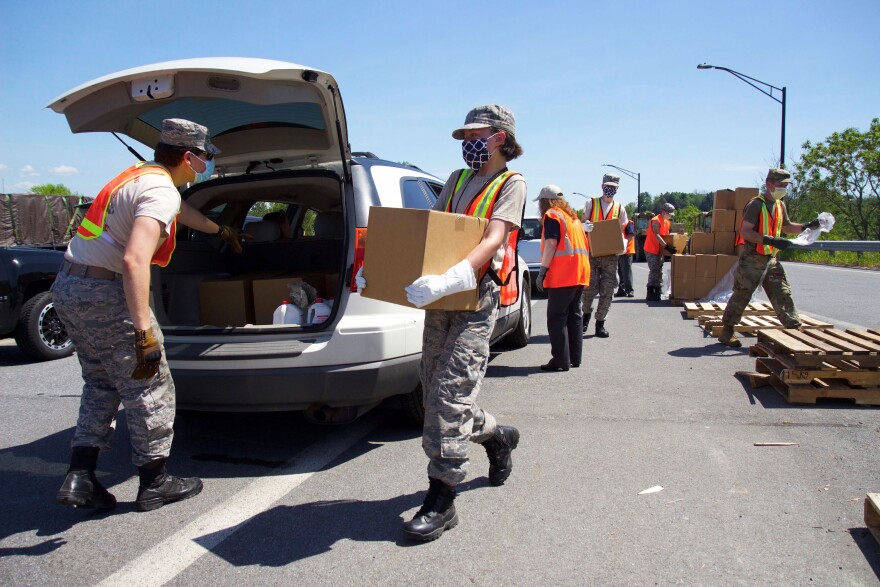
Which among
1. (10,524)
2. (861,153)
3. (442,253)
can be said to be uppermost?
(861,153)

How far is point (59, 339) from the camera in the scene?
7750mm

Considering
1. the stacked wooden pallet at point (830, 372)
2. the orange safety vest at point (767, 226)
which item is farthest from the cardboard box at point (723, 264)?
the stacked wooden pallet at point (830, 372)

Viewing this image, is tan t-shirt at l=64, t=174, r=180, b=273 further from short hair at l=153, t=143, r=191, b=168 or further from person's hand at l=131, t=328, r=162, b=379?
person's hand at l=131, t=328, r=162, b=379

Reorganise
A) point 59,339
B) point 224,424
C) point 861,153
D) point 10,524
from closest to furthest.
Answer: point 10,524 < point 224,424 < point 59,339 < point 861,153

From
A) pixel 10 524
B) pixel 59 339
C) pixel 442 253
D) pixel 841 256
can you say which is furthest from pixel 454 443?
pixel 841 256

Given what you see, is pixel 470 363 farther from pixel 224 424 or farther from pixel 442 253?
pixel 224 424

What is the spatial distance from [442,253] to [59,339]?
21.6 feet

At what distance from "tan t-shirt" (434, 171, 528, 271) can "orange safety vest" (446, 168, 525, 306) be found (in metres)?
0.02

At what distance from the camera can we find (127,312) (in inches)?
126

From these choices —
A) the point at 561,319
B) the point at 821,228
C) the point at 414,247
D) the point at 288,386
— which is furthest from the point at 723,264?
the point at 414,247

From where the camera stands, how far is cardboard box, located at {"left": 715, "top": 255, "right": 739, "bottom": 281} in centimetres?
1137

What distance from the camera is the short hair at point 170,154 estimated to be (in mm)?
3355

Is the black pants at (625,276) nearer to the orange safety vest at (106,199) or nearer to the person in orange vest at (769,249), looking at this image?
the person in orange vest at (769,249)

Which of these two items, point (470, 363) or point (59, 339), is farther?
point (59, 339)
